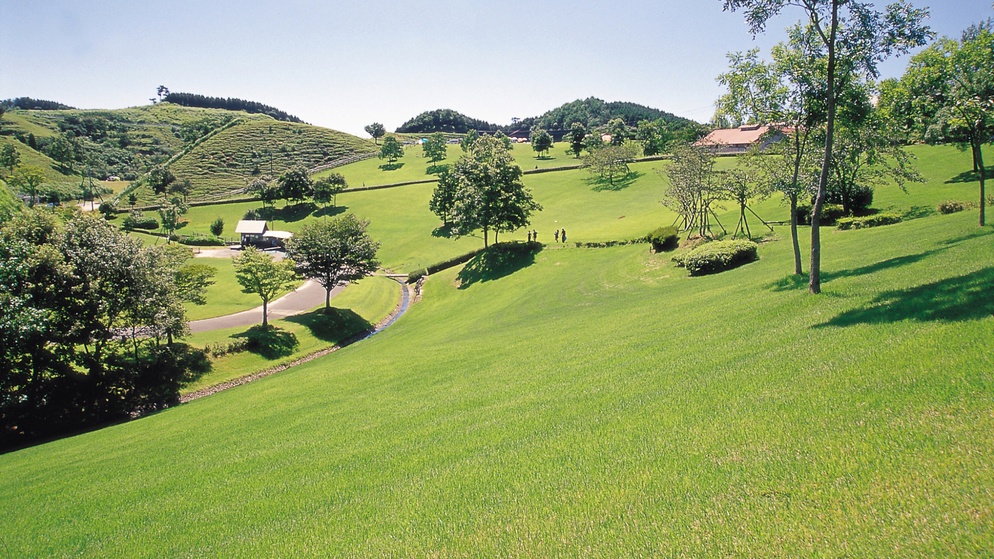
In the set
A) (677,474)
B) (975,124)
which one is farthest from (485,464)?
(975,124)

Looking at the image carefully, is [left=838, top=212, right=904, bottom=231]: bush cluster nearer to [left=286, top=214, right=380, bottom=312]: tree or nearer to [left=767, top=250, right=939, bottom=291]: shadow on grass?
[left=767, top=250, right=939, bottom=291]: shadow on grass

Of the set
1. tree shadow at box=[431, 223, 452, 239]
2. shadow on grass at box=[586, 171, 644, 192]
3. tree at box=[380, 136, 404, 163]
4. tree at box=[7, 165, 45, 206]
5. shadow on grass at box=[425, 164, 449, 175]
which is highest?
tree at box=[380, 136, 404, 163]

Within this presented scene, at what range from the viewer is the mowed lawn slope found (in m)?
5.62

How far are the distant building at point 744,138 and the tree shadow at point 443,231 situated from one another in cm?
3992

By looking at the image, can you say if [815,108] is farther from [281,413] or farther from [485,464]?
[281,413]

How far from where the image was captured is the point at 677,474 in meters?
6.82

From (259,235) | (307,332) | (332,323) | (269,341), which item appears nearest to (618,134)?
(259,235)

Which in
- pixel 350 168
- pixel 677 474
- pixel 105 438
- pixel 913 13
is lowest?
pixel 105 438

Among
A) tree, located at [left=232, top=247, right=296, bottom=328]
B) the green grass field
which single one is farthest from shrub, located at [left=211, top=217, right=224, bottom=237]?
the green grass field

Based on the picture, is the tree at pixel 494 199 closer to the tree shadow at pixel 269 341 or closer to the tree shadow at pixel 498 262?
the tree shadow at pixel 498 262

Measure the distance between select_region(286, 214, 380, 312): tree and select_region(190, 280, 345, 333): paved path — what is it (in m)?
3.70

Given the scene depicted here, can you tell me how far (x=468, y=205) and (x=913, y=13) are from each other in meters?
42.6

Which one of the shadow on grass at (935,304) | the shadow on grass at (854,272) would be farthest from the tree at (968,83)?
the shadow on grass at (935,304)

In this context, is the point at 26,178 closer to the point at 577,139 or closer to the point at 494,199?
the point at 494,199
